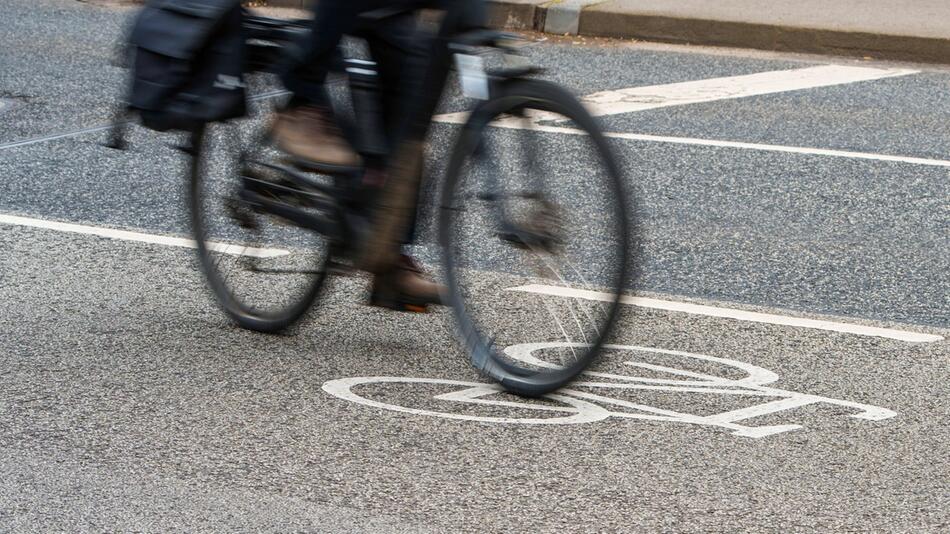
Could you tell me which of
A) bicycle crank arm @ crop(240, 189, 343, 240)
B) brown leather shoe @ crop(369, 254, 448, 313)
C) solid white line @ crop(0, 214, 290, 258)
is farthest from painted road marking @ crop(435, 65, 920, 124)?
brown leather shoe @ crop(369, 254, 448, 313)

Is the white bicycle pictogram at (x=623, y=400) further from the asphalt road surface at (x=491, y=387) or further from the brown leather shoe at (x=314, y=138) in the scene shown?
the brown leather shoe at (x=314, y=138)

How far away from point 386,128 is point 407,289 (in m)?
0.46

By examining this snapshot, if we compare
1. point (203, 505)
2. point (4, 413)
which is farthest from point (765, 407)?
point (4, 413)

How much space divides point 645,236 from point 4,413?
294 cm

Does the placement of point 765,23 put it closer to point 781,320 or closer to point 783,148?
point 783,148

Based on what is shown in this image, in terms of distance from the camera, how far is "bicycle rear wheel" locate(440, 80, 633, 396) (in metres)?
4.30

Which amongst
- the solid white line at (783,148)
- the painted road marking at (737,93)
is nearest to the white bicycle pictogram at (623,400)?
the painted road marking at (737,93)

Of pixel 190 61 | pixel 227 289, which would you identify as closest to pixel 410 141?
pixel 190 61

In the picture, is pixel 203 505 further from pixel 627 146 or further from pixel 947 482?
pixel 627 146

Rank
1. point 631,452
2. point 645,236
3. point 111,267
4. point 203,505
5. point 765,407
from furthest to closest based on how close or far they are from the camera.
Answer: point 645,236 → point 111,267 → point 765,407 → point 631,452 → point 203,505

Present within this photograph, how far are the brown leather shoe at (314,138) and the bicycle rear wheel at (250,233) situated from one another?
127 millimetres

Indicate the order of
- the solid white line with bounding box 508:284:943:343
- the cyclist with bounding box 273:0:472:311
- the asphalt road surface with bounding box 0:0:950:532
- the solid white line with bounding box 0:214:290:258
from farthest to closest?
the solid white line with bounding box 0:214:290:258 < the solid white line with bounding box 508:284:943:343 < the cyclist with bounding box 273:0:472:311 < the asphalt road surface with bounding box 0:0:950:532

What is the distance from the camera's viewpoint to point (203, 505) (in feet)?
12.1

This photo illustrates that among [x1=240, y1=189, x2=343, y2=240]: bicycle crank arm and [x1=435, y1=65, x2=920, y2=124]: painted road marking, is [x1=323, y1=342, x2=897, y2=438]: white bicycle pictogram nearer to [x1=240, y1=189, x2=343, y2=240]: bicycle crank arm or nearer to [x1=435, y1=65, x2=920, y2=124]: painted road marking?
[x1=240, y1=189, x2=343, y2=240]: bicycle crank arm
